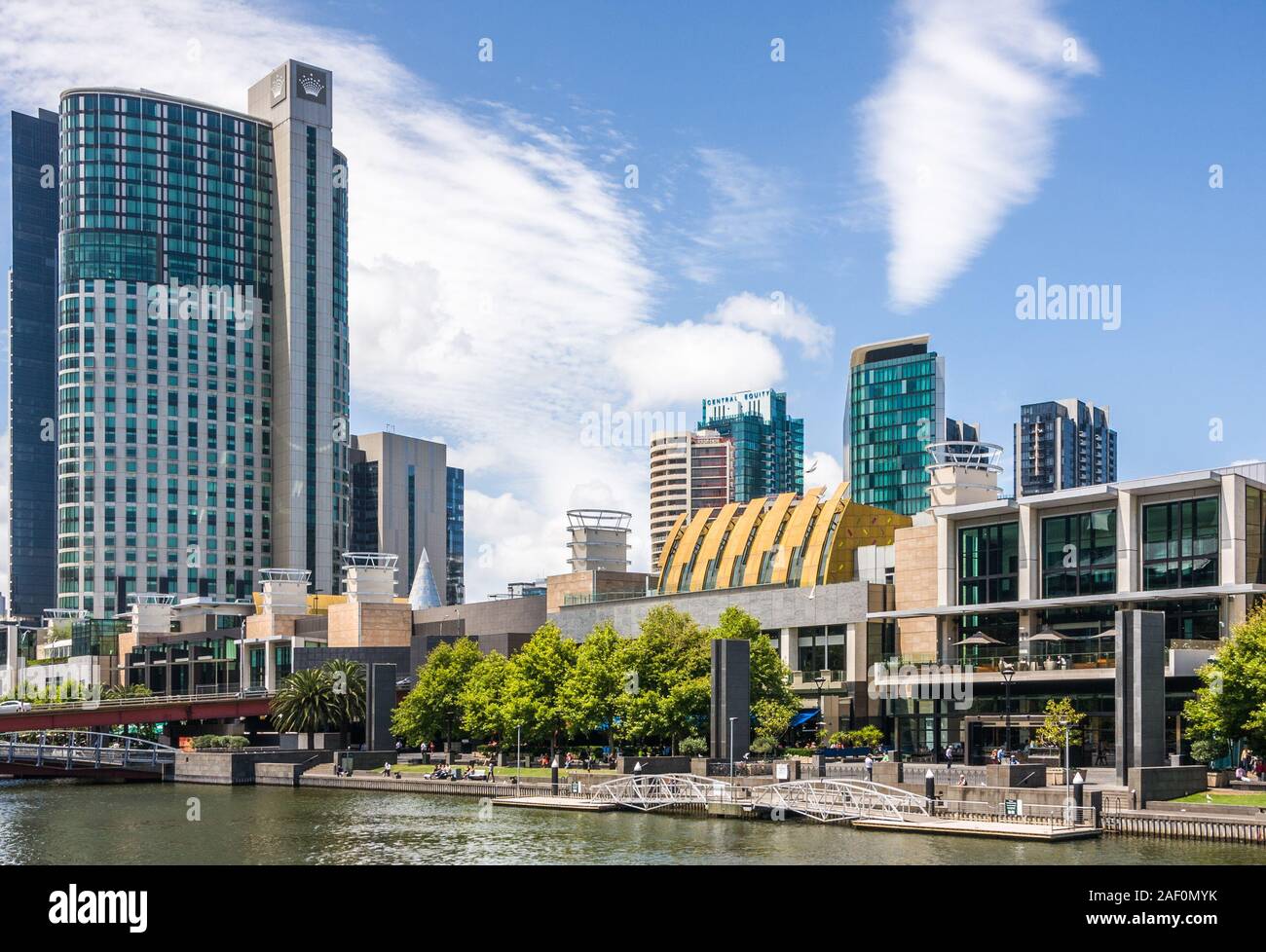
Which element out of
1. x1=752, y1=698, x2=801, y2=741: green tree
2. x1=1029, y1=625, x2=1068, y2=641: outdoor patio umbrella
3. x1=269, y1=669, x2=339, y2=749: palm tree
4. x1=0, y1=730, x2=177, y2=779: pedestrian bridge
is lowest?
x1=0, y1=730, x2=177, y2=779: pedestrian bridge

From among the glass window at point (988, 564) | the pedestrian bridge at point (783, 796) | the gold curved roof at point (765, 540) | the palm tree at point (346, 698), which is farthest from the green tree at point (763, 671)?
the palm tree at point (346, 698)

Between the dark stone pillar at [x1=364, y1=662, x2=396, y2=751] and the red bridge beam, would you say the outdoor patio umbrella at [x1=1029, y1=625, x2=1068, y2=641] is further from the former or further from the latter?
the red bridge beam

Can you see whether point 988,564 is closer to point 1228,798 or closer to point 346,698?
point 1228,798

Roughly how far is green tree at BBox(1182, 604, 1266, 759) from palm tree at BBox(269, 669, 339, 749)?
72.0m

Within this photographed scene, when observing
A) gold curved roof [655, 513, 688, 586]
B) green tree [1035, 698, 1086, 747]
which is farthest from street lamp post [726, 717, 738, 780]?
gold curved roof [655, 513, 688, 586]

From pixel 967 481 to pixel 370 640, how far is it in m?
67.4

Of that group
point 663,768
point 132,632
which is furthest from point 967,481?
point 132,632

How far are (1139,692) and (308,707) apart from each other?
72.9m

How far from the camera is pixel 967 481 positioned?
107938 mm

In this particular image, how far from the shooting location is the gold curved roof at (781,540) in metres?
117

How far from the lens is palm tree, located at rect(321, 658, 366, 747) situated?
124m

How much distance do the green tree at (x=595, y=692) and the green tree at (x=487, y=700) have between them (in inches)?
231

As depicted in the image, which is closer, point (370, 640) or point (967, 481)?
point (967, 481)
